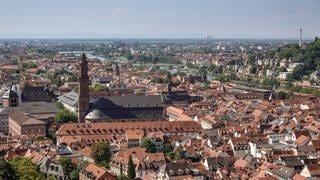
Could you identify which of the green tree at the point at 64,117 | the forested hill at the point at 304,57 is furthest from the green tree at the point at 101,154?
the forested hill at the point at 304,57

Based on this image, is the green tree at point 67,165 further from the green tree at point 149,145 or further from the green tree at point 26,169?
the green tree at point 149,145

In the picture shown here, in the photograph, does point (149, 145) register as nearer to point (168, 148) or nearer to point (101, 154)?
point (168, 148)

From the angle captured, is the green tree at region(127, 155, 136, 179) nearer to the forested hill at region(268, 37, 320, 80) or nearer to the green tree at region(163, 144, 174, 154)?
the green tree at region(163, 144, 174, 154)

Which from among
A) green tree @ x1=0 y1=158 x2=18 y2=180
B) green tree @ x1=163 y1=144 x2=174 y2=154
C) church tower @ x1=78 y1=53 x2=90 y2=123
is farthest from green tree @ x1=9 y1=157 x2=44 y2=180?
church tower @ x1=78 y1=53 x2=90 y2=123

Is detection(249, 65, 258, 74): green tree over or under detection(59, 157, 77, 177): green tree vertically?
under

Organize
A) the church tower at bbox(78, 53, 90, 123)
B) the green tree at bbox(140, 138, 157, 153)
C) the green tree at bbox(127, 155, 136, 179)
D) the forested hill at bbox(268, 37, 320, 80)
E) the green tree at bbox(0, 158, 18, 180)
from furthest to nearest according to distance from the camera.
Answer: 1. the forested hill at bbox(268, 37, 320, 80)
2. the church tower at bbox(78, 53, 90, 123)
3. the green tree at bbox(140, 138, 157, 153)
4. the green tree at bbox(127, 155, 136, 179)
5. the green tree at bbox(0, 158, 18, 180)

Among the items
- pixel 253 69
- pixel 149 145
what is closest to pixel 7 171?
pixel 149 145
